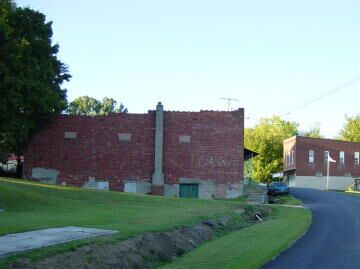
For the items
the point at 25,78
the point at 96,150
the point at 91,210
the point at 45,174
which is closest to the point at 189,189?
the point at 96,150

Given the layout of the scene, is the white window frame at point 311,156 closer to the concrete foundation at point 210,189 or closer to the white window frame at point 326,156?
the white window frame at point 326,156

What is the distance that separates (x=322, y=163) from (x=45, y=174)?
159 ft

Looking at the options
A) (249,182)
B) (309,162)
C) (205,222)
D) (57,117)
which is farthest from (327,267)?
(309,162)

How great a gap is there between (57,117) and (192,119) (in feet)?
38.0

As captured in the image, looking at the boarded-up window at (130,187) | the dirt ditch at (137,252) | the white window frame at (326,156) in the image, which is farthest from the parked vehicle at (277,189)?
the white window frame at (326,156)

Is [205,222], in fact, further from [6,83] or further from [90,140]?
[90,140]

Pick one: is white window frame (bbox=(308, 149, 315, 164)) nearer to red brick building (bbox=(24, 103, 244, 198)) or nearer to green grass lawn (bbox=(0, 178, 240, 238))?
red brick building (bbox=(24, 103, 244, 198))

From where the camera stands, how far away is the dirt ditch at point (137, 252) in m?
11.8

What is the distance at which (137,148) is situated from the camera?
154ft

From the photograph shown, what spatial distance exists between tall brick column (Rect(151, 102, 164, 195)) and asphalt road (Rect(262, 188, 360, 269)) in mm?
16771

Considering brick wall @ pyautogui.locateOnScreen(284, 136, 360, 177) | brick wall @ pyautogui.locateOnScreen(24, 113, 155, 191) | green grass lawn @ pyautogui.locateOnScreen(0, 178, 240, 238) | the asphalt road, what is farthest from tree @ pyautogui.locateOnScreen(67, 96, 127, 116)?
the asphalt road

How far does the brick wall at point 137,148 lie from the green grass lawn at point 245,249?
70.0 feet

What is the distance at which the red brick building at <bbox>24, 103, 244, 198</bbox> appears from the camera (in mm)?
46156

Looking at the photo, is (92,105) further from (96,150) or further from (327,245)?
(327,245)
